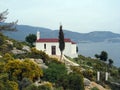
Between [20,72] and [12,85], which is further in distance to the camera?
[20,72]

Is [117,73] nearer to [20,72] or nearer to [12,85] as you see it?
[20,72]

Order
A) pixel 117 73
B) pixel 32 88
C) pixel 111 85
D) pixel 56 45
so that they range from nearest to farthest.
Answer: pixel 32 88
pixel 111 85
pixel 117 73
pixel 56 45

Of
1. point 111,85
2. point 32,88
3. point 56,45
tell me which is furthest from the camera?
point 56,45

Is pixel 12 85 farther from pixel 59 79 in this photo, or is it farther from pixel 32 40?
pixel 32 40

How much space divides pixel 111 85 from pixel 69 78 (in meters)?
11.5

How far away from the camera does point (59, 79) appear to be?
27.6 meters

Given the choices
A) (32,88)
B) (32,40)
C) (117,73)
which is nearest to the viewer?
(32,88)

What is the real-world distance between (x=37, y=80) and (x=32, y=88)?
22.0 ft

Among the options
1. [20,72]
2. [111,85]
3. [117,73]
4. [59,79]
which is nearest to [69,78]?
[59,79]

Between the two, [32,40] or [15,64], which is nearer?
[15,64]

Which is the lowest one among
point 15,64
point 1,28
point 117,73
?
point 117,73

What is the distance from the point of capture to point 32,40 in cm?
6444

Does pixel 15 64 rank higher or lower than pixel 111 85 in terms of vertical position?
higher

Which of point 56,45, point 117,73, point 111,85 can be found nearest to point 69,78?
point 111,85
